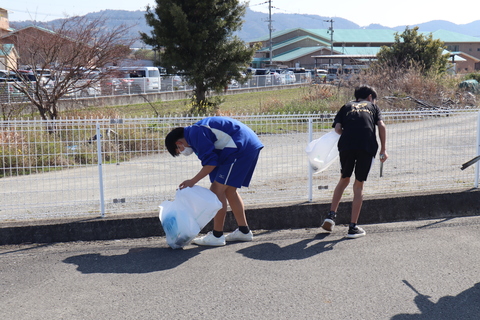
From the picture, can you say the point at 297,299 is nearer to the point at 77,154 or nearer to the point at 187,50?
the point at 77,154

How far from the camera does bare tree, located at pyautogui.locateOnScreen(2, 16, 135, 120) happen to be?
12953 millimetres

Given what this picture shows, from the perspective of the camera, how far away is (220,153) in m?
5.00

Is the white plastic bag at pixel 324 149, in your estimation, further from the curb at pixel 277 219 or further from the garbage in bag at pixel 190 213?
the garbage in bag at pixel 190 213

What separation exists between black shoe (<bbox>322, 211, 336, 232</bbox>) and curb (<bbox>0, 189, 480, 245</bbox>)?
372mm

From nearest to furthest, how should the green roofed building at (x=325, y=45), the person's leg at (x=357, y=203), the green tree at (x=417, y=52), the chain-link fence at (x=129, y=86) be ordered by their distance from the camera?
1. the person's leg at (x=357, y=203)
2. the chain-link fence at (x=129, y=86)
3. the green tree at (x=417, y=52)
4. the green roofed building at (x=325, y=45)

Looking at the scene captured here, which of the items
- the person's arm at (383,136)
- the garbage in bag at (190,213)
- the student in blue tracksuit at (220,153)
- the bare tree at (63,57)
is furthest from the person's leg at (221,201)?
the bare tree at (63,57)

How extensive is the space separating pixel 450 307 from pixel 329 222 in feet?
6.11

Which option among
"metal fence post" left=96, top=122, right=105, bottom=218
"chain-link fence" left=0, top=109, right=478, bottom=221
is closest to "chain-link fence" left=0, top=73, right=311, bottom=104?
"chain-link fence" left=0, top=109, right=478, bottom=221

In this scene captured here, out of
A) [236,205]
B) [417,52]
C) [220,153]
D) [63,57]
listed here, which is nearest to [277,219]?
[236,205]

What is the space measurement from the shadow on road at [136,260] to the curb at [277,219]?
1.55 ft

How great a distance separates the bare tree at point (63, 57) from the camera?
1295 centimetres

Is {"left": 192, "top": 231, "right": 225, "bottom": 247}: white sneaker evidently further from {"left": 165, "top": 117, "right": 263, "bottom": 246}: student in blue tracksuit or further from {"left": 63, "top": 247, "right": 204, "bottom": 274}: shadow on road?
{"left": 63, "top": 247, "right": 204, "bottom": 274}: shadow on road

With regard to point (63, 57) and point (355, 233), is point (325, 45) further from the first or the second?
point (355, 233)

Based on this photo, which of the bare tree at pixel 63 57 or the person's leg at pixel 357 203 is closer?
the person's leg at pixel 357 203
